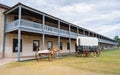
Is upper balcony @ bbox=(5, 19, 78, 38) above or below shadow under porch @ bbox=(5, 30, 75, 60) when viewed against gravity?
above

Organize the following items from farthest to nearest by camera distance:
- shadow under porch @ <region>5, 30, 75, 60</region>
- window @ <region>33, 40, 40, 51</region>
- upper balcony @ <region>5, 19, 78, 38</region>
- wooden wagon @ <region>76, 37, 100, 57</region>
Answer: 1. window @ <region>33, 40, 40, 51</region>
2. wooden wagon @ <region>76, 37, 100, 57</region>
3. shadow under porch @ <region>5, 30, 75, 60</region>
4. upper balcony @ <region>5, 19, 78, 38</region>

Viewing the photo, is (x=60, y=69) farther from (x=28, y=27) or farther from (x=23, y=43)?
(x=23, y=43)

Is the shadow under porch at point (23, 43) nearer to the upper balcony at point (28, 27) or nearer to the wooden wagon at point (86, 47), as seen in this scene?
the upper balcony at point (28, 27)

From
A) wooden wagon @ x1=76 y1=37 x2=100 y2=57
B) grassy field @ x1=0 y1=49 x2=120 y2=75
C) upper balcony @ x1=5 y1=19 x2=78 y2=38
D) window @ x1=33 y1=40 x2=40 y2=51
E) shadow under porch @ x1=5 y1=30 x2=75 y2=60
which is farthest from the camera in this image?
window @ x1=33 y1=40 x2=40 y2=51

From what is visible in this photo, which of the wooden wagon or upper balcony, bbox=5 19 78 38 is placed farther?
the wooden wagon

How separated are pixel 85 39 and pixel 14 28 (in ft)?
38.6

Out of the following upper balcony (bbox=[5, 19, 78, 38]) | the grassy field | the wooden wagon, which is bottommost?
the grassy field

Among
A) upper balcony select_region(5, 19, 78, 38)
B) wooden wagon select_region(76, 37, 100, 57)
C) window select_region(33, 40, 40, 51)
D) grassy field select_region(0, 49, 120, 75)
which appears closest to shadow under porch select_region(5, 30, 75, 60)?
window select_region(33, 40, 40, 51)

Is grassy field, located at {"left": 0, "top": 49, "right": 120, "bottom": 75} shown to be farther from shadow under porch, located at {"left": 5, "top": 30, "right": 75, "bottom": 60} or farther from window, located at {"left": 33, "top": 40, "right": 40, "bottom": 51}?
window, located at {"left": 33, "top": 40, "right": 40, "bottom": 51}

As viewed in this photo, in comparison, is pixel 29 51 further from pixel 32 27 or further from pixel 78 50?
pixel 78 50

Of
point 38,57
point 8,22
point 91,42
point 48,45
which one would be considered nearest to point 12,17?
point 8,22

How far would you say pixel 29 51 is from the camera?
67.2 ft

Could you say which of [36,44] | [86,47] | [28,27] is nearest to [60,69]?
[28,27]

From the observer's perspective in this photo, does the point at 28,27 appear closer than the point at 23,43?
Yes
